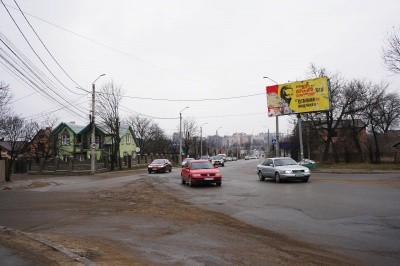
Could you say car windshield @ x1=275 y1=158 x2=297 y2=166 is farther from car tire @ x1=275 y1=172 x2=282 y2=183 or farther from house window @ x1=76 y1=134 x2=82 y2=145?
house window @ x1=76 y1=134 x2=82 y2=145

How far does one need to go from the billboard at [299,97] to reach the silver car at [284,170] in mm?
14369

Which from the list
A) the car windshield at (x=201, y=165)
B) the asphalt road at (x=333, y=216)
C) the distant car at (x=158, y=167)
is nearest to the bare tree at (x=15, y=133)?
the distant car at (x=158, y=167)

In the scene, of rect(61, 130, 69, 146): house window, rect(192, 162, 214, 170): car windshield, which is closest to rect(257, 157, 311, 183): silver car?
rect(192, 162, 214, 170): car windshield

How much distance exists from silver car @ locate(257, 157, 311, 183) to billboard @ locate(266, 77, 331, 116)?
47.1 feet

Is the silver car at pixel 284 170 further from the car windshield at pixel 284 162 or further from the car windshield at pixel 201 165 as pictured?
the car windshield at pixel 201 165

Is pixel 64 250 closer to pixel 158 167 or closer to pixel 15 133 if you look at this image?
pixel 158 167

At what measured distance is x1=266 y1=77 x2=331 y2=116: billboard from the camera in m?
33.5

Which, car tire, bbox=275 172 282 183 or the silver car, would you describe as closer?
the silver car

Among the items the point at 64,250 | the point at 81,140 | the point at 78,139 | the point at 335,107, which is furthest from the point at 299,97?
the point at 78,139

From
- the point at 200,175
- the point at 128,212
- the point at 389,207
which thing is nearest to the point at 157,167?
the point at 200,175

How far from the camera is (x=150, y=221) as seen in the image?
9.41m

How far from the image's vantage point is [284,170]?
19.9 metres

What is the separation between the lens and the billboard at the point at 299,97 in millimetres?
33500

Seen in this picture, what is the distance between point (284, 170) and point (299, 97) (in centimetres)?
1700
